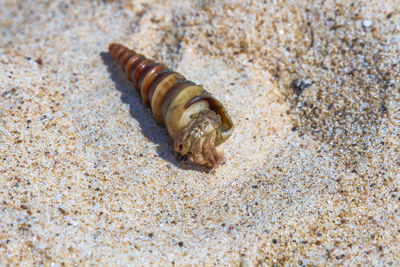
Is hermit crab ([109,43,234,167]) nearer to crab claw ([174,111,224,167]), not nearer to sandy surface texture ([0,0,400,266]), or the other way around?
crab claw ([174,111,224,167])

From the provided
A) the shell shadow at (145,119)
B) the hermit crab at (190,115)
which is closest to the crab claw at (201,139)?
the hermit crab at (190,115)

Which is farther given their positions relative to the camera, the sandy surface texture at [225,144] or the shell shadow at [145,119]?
the shell shadow at [145,119]

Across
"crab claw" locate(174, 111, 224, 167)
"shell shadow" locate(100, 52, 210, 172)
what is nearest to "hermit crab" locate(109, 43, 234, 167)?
"crab claw" locate(174, 111, 224, 167)

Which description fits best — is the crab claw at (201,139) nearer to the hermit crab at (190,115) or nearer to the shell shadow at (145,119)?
the hermit crab at (190,115)

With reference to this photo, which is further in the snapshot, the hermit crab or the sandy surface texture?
the hermit crab

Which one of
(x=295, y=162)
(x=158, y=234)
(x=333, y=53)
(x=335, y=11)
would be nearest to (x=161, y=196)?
(x=158, y=234)

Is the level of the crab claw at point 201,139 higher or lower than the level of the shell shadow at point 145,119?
higher
